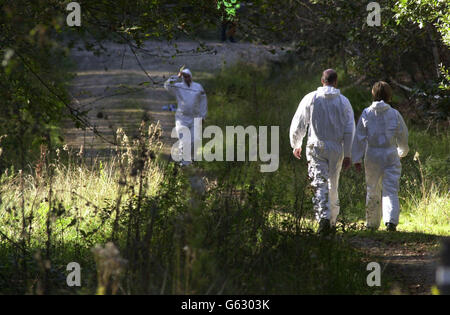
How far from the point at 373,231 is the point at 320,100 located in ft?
5.62

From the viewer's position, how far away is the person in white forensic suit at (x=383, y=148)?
1000 cm

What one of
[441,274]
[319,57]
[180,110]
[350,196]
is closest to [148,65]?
[319,57]

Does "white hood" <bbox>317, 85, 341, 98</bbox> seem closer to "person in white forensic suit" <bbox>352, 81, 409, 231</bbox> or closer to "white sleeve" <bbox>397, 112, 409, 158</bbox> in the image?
"person in white forensic suit" <bbox>352, 81, 409, 231</bbox>

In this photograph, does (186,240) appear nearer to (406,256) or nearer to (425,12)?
(406,256)

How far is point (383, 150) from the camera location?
33.1 ft

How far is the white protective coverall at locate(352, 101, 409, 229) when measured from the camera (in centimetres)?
1001

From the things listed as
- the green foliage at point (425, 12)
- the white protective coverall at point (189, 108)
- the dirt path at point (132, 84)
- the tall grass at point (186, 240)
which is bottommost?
the tall grass at point (186, 240)
